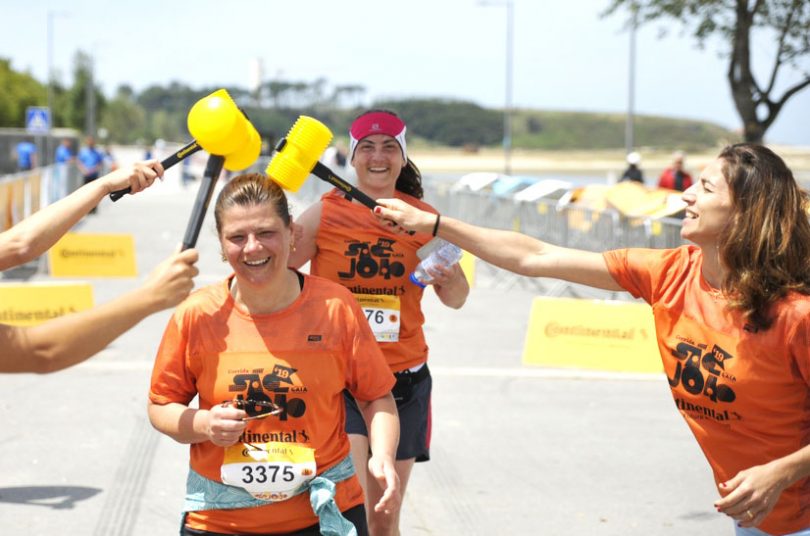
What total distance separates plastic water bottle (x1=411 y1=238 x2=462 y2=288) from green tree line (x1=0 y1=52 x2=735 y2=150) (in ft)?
123

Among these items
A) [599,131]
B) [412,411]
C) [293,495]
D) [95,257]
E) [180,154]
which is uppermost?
[180,154]

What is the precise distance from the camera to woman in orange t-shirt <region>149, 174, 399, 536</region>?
3.22 m

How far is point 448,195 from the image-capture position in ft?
70.5

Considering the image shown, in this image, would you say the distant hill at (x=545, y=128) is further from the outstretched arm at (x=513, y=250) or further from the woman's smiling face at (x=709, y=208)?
the woman's smiling face at (x=709, y=208)

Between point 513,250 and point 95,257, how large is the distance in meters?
12.6

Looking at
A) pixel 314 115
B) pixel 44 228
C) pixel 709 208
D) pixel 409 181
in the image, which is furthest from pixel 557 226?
pixel 314 115

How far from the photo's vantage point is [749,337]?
3223mm

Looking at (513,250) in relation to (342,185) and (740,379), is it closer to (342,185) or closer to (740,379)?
(342,185)

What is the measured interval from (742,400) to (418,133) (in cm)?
13922

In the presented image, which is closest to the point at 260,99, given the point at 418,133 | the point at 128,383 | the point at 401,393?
the point at 128,383

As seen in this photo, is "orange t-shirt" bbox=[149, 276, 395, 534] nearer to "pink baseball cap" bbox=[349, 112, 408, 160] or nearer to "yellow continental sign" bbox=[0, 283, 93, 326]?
"pink baseball cap" bbox=[349, 112, 408, 160]

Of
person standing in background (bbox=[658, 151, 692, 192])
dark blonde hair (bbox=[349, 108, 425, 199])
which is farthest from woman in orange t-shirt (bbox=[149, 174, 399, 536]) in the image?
person standing in background (bbox=[658, 151, 692, 192])

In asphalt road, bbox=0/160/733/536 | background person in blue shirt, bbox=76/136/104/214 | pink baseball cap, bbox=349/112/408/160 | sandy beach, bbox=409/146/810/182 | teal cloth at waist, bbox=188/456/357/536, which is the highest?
pink baseball cap, bbox=349/112/408/160

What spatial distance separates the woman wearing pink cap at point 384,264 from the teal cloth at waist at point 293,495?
4.38 feet
